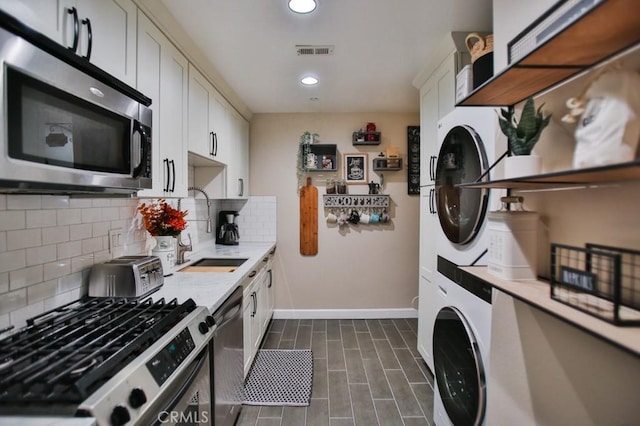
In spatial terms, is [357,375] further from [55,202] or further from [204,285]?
[55,202]

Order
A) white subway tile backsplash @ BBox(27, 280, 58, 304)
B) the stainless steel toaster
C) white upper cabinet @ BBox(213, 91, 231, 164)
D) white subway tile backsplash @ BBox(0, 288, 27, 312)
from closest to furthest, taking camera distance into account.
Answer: white subway tile backsplash @ BBox(0, 288, 27, 312), white subway tile backsplash @ BBox(27, 280, 58, 304), the stainless steel toaster, white upper cabinet @ BBox(213, 91, 231, 164)

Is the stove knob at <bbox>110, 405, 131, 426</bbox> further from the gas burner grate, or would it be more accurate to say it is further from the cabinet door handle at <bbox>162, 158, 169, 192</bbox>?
the cabinet door handle at <bbox>162, 158, 169, 192</bbox>

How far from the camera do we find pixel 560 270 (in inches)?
27.8

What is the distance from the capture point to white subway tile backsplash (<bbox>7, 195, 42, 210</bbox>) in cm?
109

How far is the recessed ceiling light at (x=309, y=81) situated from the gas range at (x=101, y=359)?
205 centimetres

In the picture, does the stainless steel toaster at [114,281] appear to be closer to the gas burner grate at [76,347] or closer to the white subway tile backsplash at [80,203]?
the gas burner grate at [76,347]

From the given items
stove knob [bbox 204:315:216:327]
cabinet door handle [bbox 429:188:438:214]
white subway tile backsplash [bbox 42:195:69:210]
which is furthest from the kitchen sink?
cabinet door handle [bbox 429:188:438:214]

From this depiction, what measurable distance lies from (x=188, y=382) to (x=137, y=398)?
338mm

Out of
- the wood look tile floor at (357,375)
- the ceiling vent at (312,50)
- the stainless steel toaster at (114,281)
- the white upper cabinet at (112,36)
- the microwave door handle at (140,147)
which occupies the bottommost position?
the wood look tile floor at (357,375)

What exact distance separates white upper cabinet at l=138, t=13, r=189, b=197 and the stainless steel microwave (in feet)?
1.20

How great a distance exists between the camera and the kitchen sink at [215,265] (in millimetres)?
2123

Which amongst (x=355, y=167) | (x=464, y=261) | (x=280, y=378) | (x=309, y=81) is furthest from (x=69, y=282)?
(x=355, y=167)

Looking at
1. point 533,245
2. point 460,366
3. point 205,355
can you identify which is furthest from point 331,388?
point 533,245

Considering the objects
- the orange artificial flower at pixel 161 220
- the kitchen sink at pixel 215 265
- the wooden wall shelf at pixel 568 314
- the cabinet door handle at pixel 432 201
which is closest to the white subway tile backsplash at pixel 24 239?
the orange artificial flower at pixel 161 220
